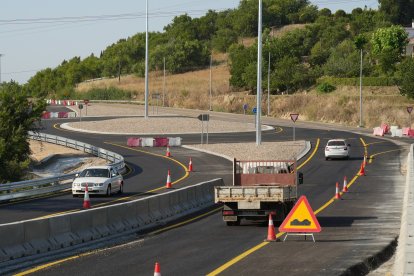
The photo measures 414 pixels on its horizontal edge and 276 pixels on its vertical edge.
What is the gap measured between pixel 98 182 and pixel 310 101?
303ft

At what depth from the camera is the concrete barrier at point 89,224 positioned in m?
20.0

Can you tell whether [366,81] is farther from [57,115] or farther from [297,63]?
[57,115]

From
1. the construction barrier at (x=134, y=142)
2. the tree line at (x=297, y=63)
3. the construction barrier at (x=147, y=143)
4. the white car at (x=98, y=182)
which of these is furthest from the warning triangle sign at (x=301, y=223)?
the construction barrier at (x=134, y=142)

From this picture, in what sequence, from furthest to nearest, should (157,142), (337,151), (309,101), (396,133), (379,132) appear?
1. (309,101)
2. (379,132)
3. (396,133)
4. (157,142)
5. (337,151)

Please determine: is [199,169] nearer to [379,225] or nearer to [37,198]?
[37,198]

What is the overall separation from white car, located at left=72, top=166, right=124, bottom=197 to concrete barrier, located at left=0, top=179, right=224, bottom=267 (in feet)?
21.6

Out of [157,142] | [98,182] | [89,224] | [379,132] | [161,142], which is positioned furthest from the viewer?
[379,132]

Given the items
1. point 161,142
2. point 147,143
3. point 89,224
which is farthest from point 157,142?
point 89,224

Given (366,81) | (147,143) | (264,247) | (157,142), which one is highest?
(366,81)

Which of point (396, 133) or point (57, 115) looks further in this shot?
point (57, 115)

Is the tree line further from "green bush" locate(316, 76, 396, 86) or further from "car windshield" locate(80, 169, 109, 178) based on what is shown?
"car windshield" locate(80, 169, 109, 178)

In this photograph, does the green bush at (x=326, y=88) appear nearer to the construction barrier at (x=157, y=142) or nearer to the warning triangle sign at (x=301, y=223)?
the construction barrier at (x=157, y=142)

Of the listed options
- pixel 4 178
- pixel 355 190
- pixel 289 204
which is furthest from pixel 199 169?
pixel 289 204

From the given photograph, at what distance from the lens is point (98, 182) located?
4025cm
